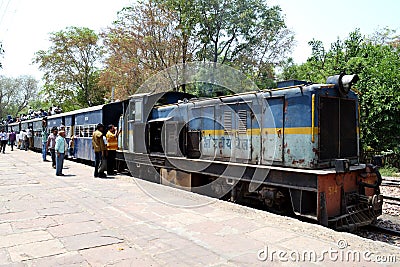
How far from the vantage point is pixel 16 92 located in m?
68.1

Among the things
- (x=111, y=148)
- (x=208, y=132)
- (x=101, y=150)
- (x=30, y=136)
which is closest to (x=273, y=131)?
(x=208, y=132)

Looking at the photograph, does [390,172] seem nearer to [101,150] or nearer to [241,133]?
[241,133]

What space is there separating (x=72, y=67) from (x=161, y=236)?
1488 inches

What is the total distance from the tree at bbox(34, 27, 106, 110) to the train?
31.0 meters

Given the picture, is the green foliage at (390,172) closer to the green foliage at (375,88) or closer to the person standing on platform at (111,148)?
the green foliage at (375,88)

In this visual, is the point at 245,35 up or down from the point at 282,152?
up

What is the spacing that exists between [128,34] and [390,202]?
776 inches

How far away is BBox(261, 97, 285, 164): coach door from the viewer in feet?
23.2

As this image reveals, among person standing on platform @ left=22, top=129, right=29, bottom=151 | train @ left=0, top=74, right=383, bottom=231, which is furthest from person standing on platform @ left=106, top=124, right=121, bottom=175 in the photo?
person standing on platform @ left=22, top=129, right=29, bottom=151

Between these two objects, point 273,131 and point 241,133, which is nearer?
point 273,131

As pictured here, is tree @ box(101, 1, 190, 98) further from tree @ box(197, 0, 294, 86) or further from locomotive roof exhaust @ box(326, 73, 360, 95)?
locomotive roof exhaust @ box(326, 73, 360, 95)

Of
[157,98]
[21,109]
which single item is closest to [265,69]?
[157,98]

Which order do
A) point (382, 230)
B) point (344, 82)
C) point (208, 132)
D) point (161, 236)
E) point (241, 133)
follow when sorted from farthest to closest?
1. point (208, 132)
2. point (241, 133)
3. point (382, 230)
4. point (344, 82)
5. point (161, 236)

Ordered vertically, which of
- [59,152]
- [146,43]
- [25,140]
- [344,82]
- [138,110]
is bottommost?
Answer: [59,152]
